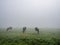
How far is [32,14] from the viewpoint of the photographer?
8.61 feet

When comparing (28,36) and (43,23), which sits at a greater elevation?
(43,23)

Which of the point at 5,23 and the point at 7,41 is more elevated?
the point at 5,23

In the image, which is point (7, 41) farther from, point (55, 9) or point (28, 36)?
point (55, 9)

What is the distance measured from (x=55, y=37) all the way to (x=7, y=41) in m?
0.91

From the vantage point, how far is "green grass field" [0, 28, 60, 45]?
2.47 meters

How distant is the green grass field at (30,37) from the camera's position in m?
2.47

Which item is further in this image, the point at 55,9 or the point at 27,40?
the point at 55,9

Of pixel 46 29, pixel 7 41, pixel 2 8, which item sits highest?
pixel 2 8

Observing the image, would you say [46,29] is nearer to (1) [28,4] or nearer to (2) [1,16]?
(1) [28,4]

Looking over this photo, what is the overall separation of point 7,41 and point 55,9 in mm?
1129

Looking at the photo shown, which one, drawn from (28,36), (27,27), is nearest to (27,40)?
(28,36)

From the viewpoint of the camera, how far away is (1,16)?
102 inches

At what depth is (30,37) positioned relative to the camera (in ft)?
8.23

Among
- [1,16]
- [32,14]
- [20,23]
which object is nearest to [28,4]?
[32,14]
